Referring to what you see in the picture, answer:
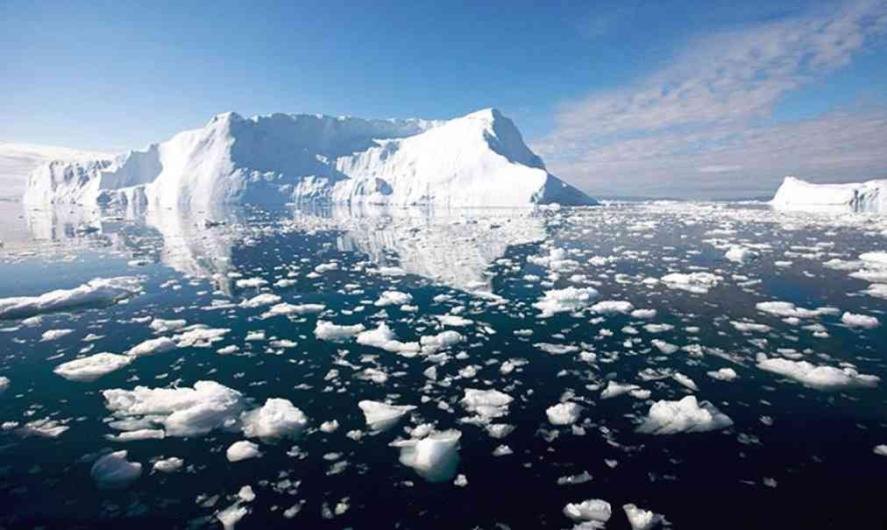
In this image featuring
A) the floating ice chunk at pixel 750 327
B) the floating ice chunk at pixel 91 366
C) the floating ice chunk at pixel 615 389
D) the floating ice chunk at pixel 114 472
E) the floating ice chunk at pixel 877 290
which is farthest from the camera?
the floating ice chunk at pixel 877 290

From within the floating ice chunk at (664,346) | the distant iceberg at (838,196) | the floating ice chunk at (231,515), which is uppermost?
the distant iceberg at (838,196)

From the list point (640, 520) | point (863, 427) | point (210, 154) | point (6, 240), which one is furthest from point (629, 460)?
point (210, 154)

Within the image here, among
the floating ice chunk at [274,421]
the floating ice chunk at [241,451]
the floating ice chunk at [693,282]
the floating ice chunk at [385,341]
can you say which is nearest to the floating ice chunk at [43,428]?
the floating ice chunk at [274,421]

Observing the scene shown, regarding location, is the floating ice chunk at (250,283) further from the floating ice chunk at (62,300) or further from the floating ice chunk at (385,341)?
the floating ice chunk at (385,341)

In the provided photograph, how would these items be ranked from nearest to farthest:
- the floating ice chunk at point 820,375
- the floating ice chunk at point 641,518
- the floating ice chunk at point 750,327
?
the floating ice chunk at point 641,518, the floating ice chunk at point 820,375, the floating ice chunk at point 750,327

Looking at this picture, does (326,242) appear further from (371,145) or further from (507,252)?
(371,145)

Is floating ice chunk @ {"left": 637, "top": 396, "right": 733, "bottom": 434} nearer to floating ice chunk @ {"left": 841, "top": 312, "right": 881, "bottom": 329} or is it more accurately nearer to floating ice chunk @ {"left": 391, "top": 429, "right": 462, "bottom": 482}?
floating ice chunk @ {"left": 391, "top": 429, "right": 462, "bottom": 482}
